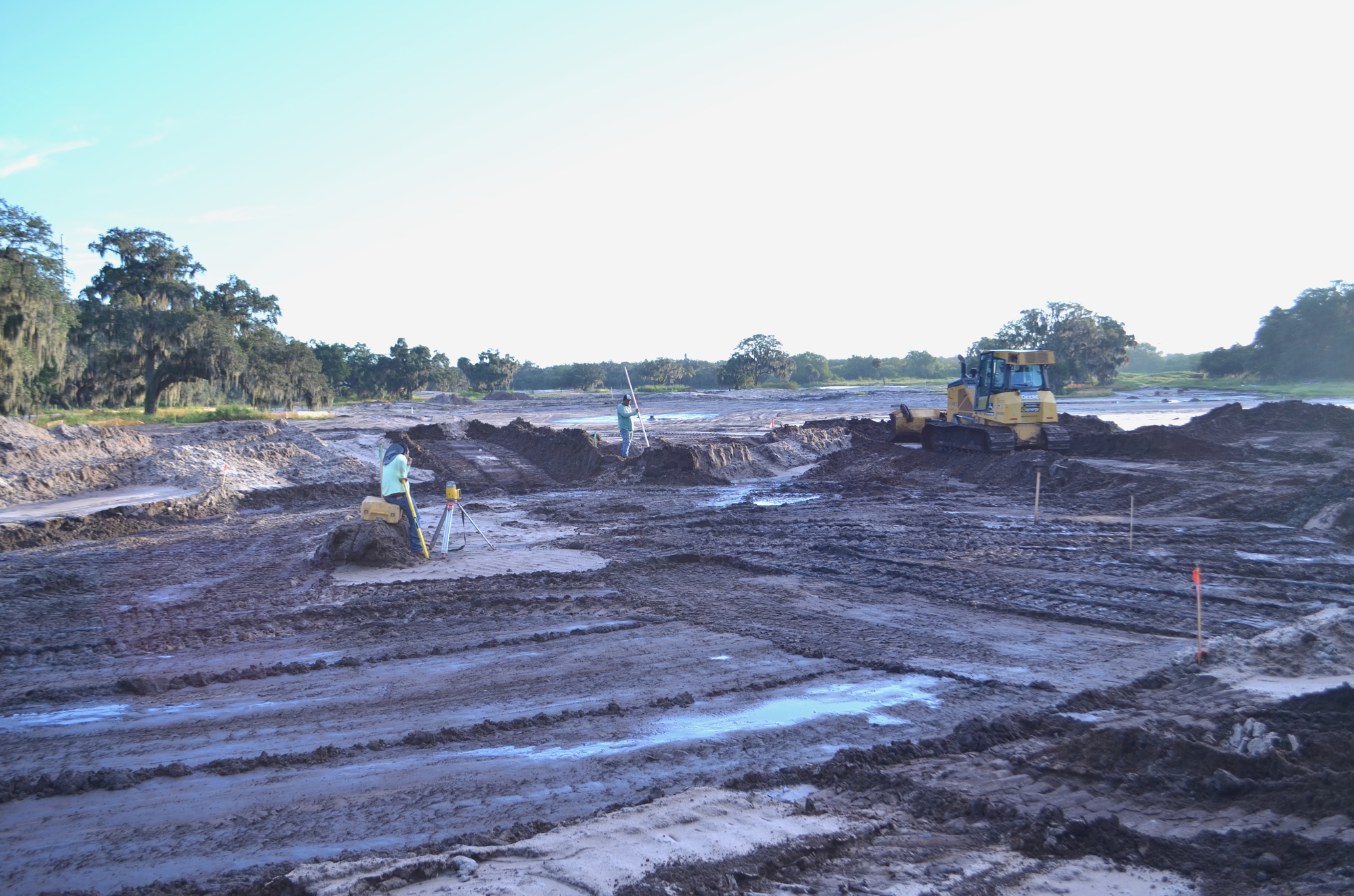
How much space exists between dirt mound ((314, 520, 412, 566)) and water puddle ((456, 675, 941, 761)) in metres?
6.50

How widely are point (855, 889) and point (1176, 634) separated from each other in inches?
227

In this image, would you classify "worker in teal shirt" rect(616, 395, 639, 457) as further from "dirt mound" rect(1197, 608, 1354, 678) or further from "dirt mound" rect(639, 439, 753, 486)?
"dirt mound" rect(1197, 608, 1354, 678)

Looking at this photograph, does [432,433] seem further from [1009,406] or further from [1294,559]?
[1294,559]

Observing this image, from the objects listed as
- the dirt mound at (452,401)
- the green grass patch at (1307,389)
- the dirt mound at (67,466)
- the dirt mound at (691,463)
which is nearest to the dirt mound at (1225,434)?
the dirt mound at (691,463)

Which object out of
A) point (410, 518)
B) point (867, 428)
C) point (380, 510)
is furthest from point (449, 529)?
point (867, 428)

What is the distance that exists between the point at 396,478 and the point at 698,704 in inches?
259

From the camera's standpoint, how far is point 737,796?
4562mm

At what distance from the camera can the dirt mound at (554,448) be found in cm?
2267

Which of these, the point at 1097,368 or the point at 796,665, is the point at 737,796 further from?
the point at 1097,368

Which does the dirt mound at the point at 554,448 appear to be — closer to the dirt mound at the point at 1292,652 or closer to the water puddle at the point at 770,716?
the water puddle at the point at 770,716

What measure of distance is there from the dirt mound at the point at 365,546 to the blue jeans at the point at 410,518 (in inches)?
6.0

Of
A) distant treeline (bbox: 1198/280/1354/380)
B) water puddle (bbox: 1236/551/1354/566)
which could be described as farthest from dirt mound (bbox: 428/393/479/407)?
water puddle (bbox: 1236/551/1354/566)

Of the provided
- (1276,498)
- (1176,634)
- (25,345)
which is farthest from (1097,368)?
(25,345)

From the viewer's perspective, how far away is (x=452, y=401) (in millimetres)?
74500
